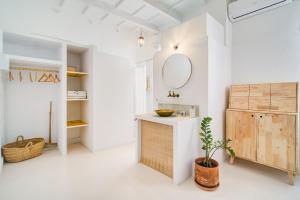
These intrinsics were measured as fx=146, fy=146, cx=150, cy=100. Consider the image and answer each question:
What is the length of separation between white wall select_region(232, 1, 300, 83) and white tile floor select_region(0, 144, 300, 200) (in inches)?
61.5

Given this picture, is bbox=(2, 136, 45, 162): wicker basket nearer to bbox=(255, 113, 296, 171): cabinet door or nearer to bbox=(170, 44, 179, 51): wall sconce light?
bbox=(170, 44, 179, 51): wall sconce light

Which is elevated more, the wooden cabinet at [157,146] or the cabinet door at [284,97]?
the cabinet door at [284,97]

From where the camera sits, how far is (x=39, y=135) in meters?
3.15

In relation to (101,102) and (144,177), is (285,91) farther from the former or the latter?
(101,102)

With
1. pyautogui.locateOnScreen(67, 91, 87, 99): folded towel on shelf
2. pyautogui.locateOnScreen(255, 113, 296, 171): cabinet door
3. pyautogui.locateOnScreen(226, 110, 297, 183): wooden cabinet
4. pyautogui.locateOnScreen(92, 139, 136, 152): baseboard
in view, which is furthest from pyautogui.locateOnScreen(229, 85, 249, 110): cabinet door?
pyautogui.locateOnScreen(67, 91, 87, 99): folded towel on shelf

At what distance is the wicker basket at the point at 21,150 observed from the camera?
2.45m

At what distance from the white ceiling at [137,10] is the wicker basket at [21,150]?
280 centimetres

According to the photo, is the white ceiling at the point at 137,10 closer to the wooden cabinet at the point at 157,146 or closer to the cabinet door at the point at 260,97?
the cabinet door at the point at 260,97

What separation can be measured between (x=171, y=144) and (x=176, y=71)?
1.28 meters

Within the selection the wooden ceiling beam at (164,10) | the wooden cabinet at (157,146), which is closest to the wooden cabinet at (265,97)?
the wooden cabinet at (157,146)

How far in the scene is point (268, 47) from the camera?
7.98 feet

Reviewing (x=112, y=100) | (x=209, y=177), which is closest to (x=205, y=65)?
(x=209, y=177)

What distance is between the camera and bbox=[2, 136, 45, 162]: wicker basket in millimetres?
2449

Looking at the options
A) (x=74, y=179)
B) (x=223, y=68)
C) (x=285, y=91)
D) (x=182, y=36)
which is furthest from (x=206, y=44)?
(x=74, y=179)
